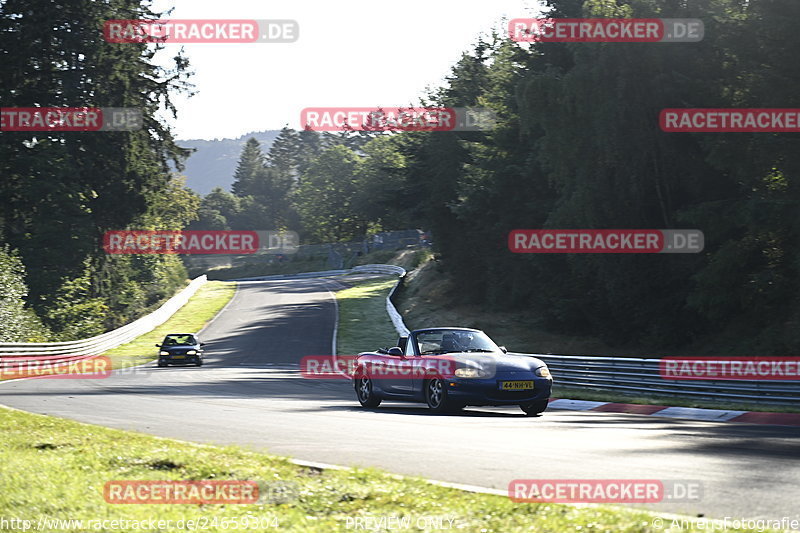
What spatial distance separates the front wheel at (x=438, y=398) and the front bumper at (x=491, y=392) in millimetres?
122

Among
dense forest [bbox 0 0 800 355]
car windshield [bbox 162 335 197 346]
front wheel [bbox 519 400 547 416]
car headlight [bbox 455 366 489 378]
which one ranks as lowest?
front wheel [bbox 519 400 547 416]

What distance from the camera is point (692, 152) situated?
107 feet

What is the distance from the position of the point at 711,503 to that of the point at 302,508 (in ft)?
9.62

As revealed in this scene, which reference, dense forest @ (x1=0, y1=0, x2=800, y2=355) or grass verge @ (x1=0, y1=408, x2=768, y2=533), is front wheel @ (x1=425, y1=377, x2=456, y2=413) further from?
dense forest @ (x1=0, y1=0, x2=800, y2=355)

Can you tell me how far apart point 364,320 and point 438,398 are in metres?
37.7

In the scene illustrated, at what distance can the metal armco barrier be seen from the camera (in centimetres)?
3178

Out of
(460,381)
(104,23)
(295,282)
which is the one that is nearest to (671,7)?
(460,381)

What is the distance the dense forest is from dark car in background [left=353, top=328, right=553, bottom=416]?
1501 centimetres

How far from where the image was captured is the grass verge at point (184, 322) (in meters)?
43.3

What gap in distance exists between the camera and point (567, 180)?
113 ft

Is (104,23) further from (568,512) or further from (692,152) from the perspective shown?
(568,512)

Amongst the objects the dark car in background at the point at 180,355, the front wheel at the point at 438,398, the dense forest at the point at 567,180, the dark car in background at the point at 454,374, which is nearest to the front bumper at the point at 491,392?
the dark car in background at the point at 454,374

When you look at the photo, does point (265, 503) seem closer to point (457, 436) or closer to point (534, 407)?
point (457, 436)

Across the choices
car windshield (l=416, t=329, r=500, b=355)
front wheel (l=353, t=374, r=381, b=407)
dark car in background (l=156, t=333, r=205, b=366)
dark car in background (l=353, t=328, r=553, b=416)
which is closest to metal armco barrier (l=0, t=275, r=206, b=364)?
dark car in background (l=156, t=333, r=205, b=366)
